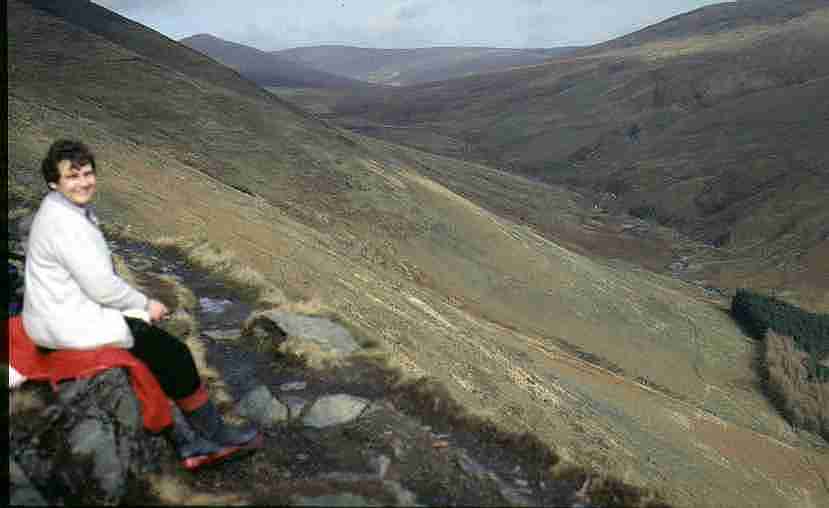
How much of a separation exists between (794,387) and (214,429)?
53.8 meters

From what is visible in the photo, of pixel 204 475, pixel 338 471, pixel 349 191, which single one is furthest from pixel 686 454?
pixel 349 191

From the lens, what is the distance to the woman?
7.08 meters

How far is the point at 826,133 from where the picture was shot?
133000 millimetres

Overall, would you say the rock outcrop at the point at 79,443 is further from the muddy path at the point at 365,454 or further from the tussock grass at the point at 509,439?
the tussock grass at the point at 509,439

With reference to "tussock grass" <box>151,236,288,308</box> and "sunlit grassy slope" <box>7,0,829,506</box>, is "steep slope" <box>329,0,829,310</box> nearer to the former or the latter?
"sunlit grassy slope" <box>7,0,829,506</box>

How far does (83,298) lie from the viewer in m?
7.36

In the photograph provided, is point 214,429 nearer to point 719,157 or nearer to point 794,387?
point 794,387

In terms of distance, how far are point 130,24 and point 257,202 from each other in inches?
2888

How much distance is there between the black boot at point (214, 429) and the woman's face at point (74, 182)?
8.78 feet

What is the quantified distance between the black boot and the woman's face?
268 cm

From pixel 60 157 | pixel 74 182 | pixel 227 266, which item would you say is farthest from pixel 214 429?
pixel 227 266

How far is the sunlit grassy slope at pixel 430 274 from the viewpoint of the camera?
19859 mm

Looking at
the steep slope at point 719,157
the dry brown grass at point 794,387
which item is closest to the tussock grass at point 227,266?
the dry brown grass at point 794,387

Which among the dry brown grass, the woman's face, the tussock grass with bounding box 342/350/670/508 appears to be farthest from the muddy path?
the dry brown grass
